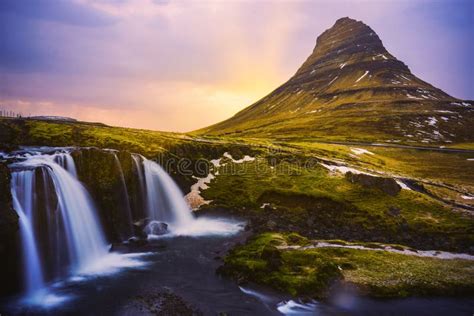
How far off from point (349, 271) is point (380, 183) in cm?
2998

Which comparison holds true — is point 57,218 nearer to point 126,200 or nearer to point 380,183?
point 126,200

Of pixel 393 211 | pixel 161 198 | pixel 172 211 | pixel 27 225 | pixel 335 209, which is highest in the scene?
pixel 27 225

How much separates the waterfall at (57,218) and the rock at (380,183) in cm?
4287

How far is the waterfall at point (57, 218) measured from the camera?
2886 centimetres

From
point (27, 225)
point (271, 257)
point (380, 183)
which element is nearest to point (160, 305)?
point (271, 257)

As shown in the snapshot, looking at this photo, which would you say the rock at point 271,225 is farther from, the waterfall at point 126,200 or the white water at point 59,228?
the waterfall at point 126,200

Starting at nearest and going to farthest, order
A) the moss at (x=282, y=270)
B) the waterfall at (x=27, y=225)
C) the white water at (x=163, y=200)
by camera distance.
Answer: the waterfall at (x=27, y=225) → the moss at (x=282, y=270) → the white water at (x=163, y=200)

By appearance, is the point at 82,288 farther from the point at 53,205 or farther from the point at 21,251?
the point at 53,205

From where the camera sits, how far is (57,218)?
3294cm

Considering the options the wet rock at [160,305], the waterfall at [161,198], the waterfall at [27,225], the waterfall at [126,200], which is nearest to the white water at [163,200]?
the waterfall at [161,198]

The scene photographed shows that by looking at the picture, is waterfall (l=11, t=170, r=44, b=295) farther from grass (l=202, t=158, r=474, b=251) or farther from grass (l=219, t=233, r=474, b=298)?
grass (l=202, t=158, r=474, b=251)

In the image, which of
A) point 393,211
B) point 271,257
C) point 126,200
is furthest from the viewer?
point 393,211

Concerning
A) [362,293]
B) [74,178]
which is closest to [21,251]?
[74,178]

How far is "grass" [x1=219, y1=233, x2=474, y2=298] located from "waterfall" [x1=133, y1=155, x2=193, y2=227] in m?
15.7
